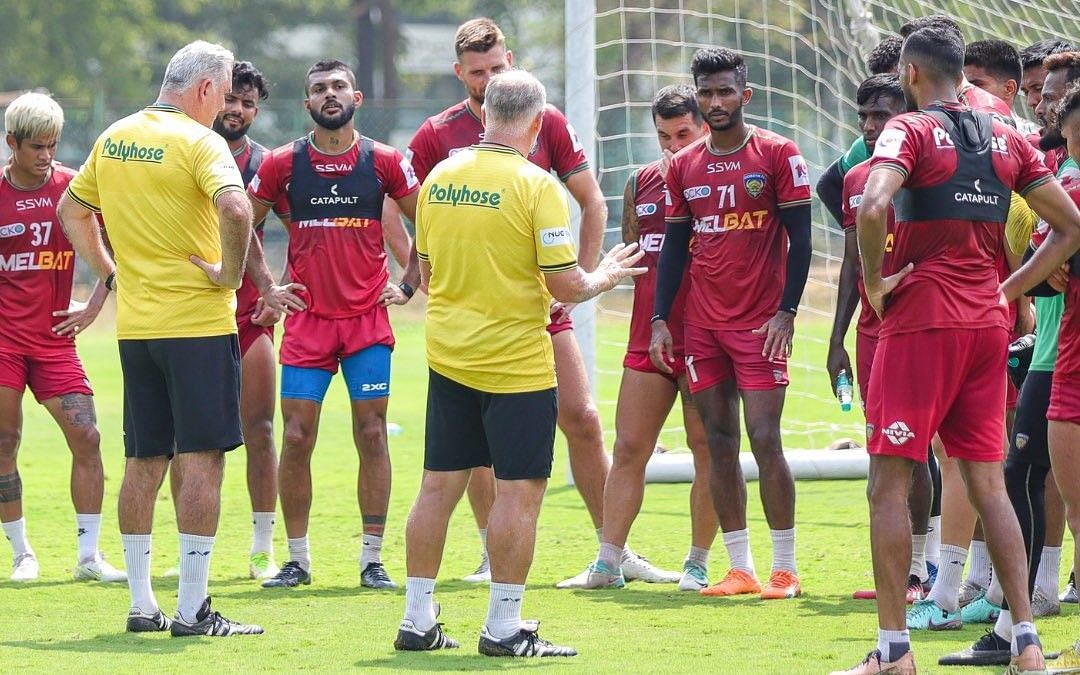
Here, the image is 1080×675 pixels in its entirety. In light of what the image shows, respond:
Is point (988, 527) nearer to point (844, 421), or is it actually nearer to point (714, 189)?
point (714, 189)

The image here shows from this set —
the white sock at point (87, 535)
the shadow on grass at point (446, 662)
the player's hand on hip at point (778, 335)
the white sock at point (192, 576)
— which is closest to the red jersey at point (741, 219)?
the player's hand on hip at point (778, 335)

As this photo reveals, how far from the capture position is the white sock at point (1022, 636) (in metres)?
5.61

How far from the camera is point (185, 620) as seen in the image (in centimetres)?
674

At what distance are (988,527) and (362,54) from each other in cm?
4271

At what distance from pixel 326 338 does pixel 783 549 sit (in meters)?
2.63

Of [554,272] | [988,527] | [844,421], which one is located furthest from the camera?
[844,421]

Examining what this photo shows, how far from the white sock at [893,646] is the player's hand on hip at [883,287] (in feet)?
3.78

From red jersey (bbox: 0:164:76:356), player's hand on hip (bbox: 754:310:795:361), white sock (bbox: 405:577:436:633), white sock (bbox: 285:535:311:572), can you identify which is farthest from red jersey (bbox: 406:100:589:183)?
white sock (bbox: 405:577:436:633)

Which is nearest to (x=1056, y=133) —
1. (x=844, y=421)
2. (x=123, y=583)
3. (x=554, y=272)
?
(x=554, y=272)

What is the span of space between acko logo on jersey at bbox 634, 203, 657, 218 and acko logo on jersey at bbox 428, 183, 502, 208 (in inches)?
100

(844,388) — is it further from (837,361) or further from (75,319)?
(75,319)

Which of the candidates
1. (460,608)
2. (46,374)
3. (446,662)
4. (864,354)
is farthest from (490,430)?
(46,374)

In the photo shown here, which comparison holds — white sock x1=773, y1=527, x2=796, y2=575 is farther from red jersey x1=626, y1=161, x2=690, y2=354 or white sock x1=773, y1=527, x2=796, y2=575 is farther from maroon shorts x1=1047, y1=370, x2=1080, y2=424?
maroon shorts x1=1047, y1=370, x2=1080, y2=424

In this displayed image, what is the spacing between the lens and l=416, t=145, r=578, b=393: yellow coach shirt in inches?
246
